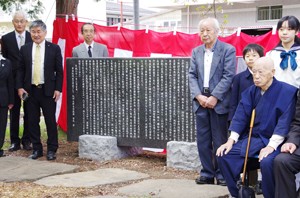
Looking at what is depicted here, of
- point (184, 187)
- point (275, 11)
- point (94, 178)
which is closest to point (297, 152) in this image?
point (184, 187)

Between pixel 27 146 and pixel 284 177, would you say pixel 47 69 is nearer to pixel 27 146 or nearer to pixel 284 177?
pixel 27 146

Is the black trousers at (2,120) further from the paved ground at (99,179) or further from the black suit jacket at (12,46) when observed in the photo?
the black suit jacket at (12,46)

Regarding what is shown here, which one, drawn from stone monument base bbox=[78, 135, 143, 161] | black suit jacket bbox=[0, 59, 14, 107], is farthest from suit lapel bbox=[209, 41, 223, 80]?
black suit jacket bbox=[0, 59, 14, 107]

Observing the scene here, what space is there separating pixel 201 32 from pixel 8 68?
10.2ft

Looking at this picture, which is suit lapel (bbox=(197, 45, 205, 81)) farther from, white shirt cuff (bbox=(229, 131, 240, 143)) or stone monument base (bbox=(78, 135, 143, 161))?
stone monument base (bbox=(78, 135, 143, 161))

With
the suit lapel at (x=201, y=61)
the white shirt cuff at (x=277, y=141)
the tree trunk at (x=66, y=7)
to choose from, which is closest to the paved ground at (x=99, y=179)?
the white shirt cuff at (x=277, y=141)

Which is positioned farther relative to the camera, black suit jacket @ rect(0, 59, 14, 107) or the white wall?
the white wall

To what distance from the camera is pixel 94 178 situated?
20.4 ft

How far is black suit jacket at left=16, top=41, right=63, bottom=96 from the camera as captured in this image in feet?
23.9

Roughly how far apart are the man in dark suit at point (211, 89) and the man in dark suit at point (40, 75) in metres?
2.30

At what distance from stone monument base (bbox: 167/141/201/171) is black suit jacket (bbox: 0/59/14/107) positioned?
2490 mm

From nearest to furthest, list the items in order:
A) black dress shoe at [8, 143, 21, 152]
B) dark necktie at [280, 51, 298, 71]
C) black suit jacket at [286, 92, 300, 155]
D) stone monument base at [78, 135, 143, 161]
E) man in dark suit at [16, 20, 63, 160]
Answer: black suit jacket at [286, 92, 300, 155] < dark necktie at [280, 51, 298, 71] < man in dark suit at [16, 20, 63, 160] < stone monument base at [78, 135, 143, 161] < black dress shoe at [8, 143, 21, 152]

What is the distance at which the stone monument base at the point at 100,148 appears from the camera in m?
7.40

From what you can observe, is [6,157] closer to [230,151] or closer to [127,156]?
[127,156]
